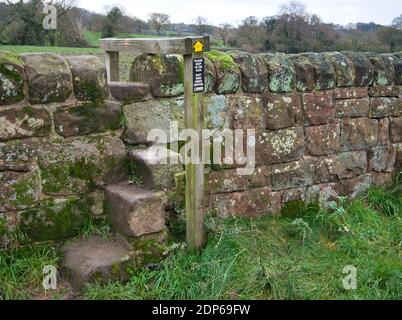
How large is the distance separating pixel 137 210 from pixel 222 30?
728 centimetres

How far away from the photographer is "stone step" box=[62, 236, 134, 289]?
2.98 metres

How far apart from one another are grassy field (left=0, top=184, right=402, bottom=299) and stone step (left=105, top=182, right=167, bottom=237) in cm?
24

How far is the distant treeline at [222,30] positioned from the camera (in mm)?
9594

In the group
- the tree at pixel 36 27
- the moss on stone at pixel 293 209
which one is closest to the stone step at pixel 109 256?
the moss on stone at pixel 293 209

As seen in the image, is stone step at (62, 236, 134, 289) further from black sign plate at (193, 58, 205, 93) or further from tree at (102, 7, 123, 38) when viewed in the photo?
tree at (102, 7, 123, 38)

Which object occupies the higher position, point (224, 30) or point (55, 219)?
point (224, 30)

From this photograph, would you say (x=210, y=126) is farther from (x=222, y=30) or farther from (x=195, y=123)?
(x=222, y=30)

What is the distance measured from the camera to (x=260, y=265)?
3.17 metres

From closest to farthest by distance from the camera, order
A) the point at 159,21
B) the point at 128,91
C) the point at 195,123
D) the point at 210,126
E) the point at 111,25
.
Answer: the point at 195,123
the point at 128,91
the point at 210,126
the point at 159,21
the point at 111,25

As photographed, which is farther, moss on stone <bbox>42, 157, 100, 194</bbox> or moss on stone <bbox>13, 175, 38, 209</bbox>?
moss on stone <bbox>42, 157, 100, 194</bbox>

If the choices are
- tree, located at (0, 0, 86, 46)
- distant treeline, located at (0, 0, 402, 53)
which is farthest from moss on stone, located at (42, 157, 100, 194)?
tree, located at (0, 0, 86, 46)

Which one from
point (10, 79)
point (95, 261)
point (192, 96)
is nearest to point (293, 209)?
point (192, 96)

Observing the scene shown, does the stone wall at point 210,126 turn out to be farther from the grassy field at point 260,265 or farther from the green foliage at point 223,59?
the grassy field at point 260,265

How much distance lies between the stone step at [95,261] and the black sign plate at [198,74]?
4.01 ft
